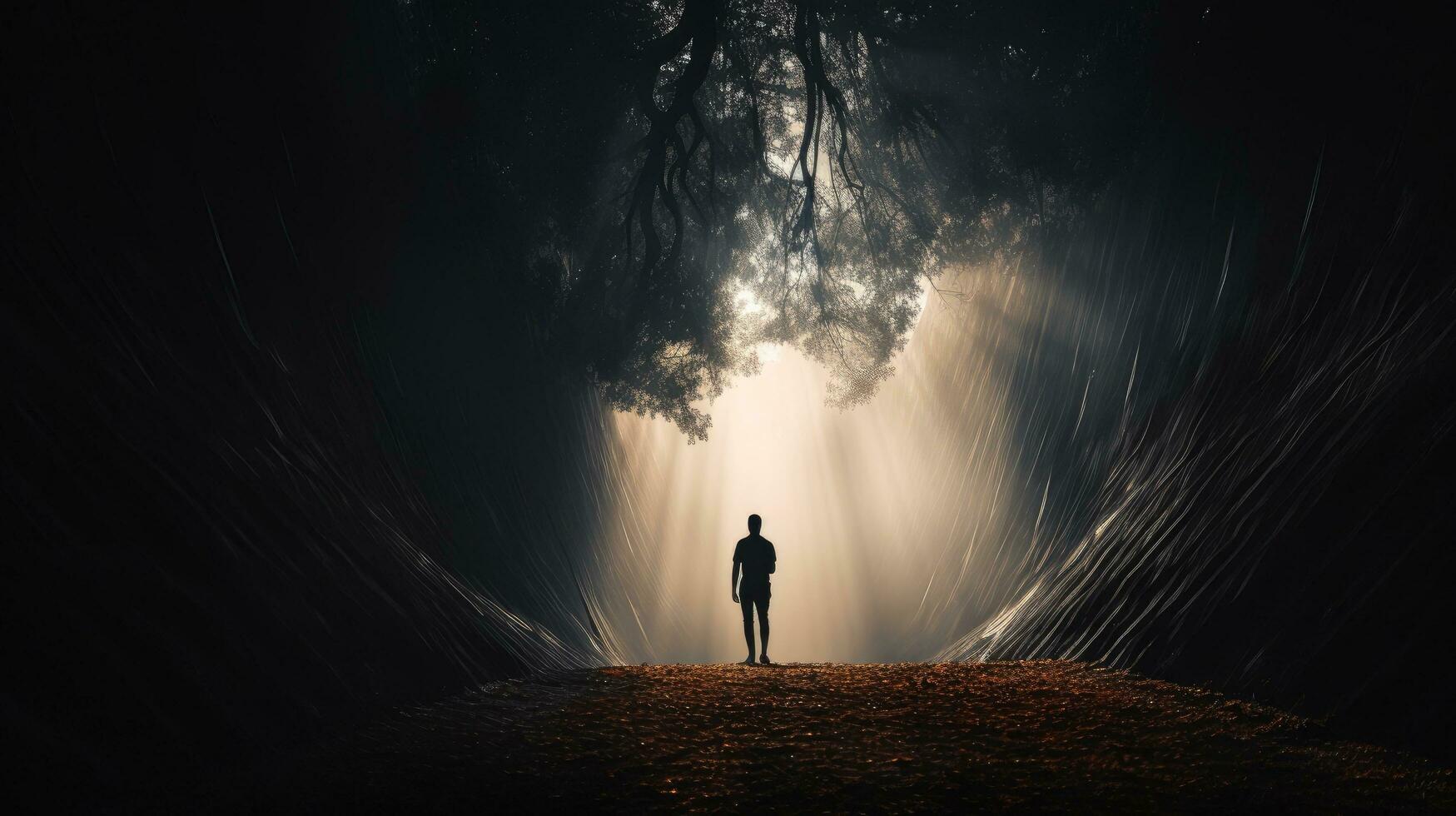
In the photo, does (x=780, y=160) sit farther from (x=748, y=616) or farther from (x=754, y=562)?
(x=748, y=616)

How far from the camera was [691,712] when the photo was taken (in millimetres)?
4094

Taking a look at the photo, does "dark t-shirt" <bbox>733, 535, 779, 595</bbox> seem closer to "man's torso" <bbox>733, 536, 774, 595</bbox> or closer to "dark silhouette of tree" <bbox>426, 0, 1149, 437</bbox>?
"man's torso" <bbox>733, 536, 774, 595</bbox>

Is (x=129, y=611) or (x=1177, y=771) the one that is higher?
(x=129, y=611)

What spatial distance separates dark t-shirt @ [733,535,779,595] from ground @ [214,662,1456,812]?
3.12m

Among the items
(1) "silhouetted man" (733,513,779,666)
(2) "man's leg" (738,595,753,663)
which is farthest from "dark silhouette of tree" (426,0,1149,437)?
(2) "man's leg" (738,595,753,663)

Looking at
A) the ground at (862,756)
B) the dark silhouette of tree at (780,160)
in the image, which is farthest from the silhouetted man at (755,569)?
the dark silhouette of tree at (780,160)

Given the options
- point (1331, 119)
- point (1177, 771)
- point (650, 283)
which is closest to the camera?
point (1177, 771)

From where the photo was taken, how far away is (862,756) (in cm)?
333

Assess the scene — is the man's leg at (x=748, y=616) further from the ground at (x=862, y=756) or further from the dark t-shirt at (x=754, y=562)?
the ground at (x=862, y=756)

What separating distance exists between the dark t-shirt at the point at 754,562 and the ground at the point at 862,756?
3118mm

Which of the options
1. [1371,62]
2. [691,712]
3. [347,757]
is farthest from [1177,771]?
[1371,62]

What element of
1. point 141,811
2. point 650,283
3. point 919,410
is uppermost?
point 919,410

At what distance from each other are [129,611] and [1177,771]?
3.57 meters

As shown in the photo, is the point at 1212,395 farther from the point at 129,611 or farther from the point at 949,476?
the point at 949,476
